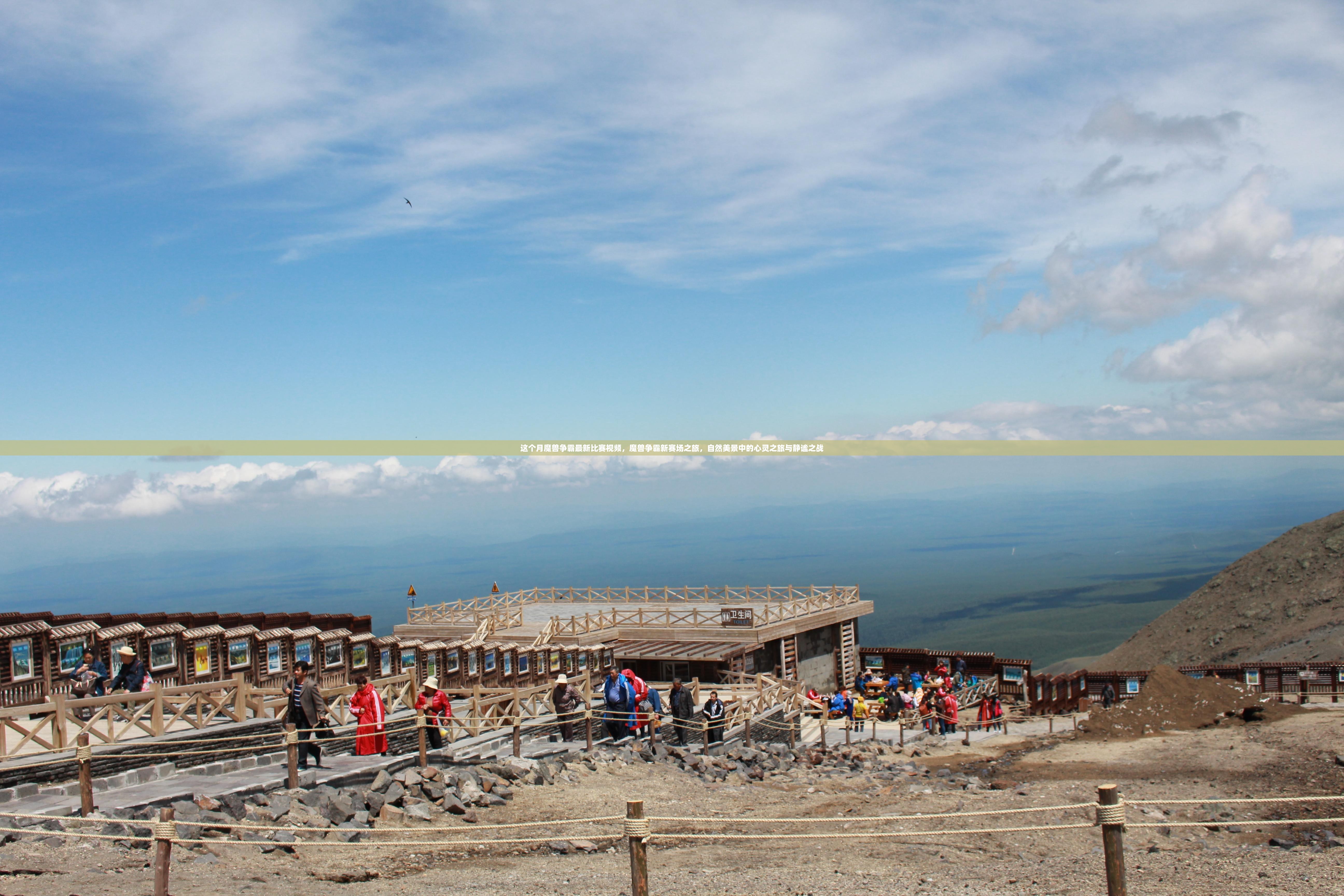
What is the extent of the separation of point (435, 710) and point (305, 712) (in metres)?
2.36

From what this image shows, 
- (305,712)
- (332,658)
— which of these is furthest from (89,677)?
(332,658)

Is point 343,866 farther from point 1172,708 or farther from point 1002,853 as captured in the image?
point 1172,708

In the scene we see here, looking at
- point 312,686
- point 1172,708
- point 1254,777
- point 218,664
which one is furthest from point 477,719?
point 1172,708

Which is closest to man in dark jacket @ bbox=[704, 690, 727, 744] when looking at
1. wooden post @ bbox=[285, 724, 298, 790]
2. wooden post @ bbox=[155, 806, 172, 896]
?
wooden post @ bbox=[285, 724, 298, 790]

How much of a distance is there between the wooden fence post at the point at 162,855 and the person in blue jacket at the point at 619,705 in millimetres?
10815

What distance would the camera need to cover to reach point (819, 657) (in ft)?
117

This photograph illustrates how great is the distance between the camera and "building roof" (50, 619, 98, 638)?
16281 millimetres

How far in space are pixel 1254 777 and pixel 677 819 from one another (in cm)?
1567

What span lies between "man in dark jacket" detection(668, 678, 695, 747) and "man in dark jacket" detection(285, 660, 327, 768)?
6730mm

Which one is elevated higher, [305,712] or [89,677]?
[89,677]

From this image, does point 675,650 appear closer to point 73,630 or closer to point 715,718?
point 715,718

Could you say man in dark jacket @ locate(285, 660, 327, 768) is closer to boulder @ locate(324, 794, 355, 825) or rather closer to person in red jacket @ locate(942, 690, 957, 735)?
boulder @ locate(324, 794, 355, 825)

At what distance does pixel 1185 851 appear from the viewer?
12180 mm

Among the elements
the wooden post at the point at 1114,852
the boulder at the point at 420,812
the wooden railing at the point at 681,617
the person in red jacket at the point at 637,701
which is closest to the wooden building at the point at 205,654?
the boulder at the point at 420,812
